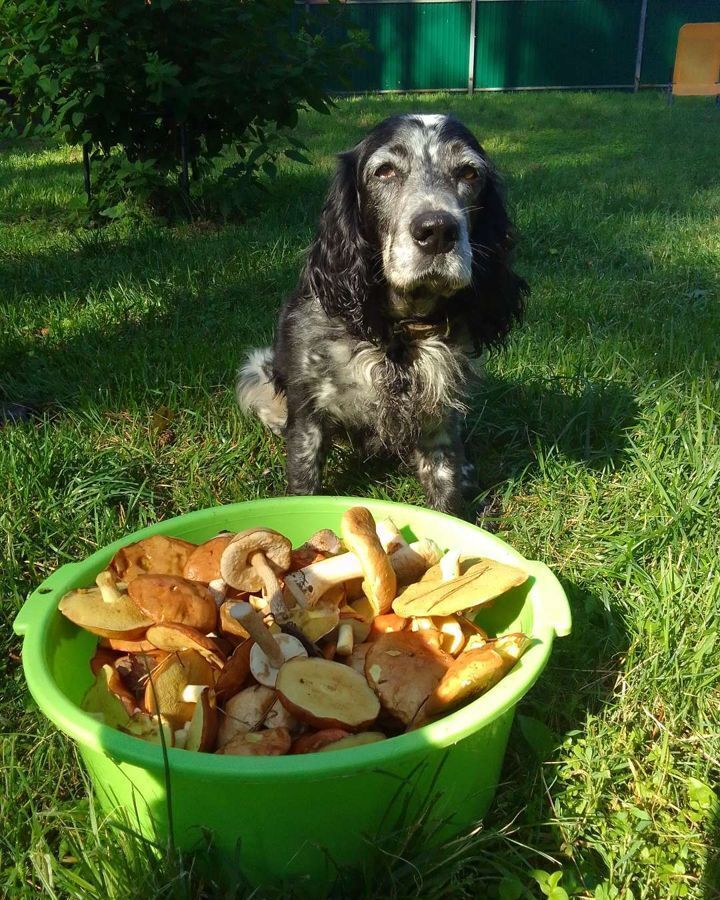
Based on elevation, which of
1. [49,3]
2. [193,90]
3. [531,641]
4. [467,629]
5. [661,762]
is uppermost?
[49,3]

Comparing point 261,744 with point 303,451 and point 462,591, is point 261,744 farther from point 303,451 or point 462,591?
point 303,451

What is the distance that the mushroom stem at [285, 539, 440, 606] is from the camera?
5.73 feet

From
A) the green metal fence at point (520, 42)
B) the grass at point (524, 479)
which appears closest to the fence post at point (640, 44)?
the green metal fence at point (520, 42)

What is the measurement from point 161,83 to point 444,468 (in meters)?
3.36

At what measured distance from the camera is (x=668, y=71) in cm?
1634

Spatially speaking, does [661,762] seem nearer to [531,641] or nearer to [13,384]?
[531,641]

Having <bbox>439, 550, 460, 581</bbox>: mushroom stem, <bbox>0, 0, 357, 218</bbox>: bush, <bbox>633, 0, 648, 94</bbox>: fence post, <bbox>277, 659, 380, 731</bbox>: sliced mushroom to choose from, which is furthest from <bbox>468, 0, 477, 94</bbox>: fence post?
<bbox>277, 659, 380, 731</bbox>: sliced mushroom

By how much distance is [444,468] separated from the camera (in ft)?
8.46

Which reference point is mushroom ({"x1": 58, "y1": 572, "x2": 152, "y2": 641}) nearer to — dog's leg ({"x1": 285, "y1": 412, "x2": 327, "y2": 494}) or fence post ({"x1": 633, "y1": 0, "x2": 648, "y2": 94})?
dog's leg ({"x1": 285, "y1": 412, "x2": 327, "y2": 494})

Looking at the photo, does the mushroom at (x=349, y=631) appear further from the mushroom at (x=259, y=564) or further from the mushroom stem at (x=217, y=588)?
the mushroom stem at (x=217, y=588)

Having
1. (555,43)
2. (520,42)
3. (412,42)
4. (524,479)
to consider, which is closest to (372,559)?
(524,479)

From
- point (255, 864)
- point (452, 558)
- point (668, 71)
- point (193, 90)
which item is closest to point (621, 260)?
point (193, 90)

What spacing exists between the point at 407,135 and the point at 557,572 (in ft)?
4.28

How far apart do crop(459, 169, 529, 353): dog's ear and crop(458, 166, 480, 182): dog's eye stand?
0.27 feet
